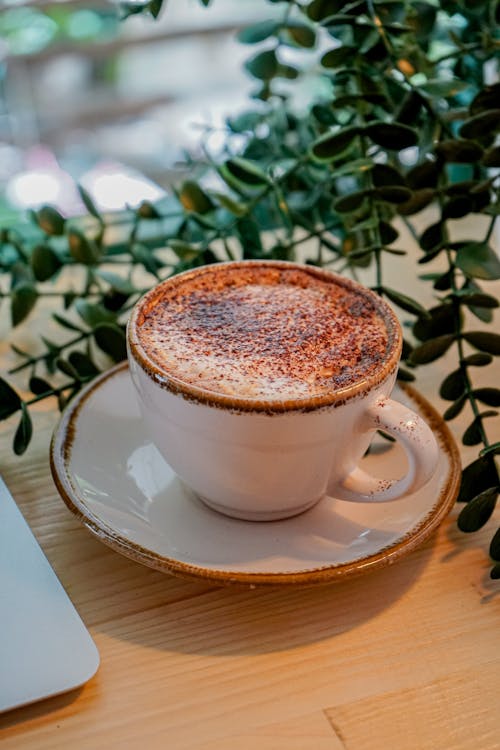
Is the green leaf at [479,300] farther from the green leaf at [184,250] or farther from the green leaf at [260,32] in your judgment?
the green leaf at [260,32]

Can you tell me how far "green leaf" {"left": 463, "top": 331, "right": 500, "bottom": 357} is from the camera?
61 centimetres

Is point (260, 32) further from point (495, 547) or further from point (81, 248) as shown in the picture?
point (495, 547)

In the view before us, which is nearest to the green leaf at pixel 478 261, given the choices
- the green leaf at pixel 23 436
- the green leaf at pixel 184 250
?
the green leaf at pixel 184 250

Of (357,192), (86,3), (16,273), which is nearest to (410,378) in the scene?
(357,192)

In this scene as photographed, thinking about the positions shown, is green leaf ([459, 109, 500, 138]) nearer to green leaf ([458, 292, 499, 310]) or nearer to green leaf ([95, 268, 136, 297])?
green leaf ([458, 292, 499, 310])

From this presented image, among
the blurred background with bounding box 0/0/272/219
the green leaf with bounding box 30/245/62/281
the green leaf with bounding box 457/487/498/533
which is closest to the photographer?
the green leaf with bounding box 457/487/498/533

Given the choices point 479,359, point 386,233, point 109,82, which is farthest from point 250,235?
point 109,82

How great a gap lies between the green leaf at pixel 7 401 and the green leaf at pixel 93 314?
0.10 meters

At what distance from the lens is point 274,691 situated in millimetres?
450

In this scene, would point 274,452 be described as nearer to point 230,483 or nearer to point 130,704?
point 230,483

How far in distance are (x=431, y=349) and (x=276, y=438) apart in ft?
0.65

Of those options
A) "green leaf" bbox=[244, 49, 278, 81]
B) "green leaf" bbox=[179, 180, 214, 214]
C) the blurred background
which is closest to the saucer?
"green leaf" bbox=[179, 180, 214, 214]

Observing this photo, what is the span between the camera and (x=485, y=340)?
2.01ft

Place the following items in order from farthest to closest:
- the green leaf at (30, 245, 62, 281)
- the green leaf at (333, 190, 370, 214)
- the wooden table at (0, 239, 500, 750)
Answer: the green leaf at (30, 245, 62, 281), the green leaf at (333, 190, 370, 214), the wooden table at (0, 239, 500, 750)
